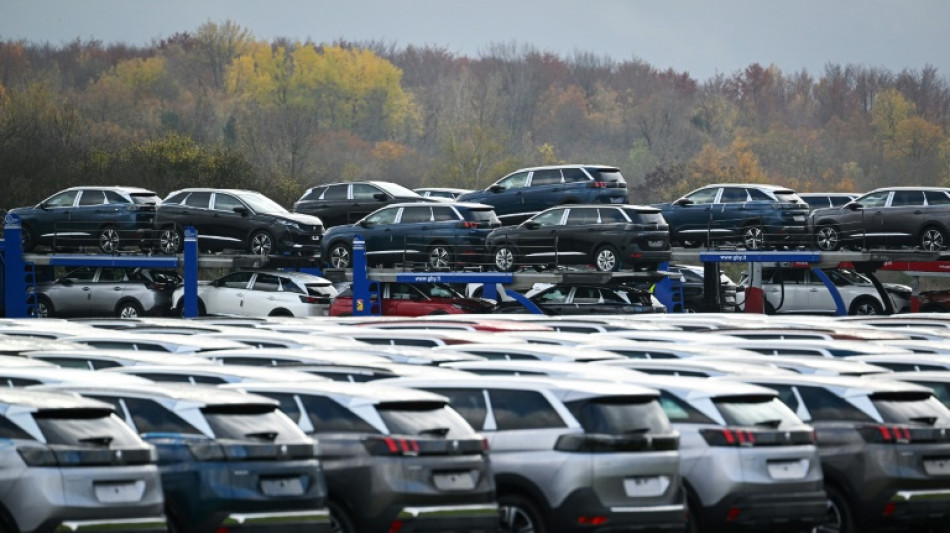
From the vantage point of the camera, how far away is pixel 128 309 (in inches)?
1503

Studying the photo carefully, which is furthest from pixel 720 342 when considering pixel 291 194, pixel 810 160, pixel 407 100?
pixel 407 100

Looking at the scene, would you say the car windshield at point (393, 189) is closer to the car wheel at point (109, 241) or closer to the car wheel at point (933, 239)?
the car wheel at point (109, 241)

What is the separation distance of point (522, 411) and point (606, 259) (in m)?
21.7

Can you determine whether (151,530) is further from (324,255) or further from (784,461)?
(324,255)

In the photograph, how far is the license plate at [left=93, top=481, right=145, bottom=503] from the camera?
11.4 meters

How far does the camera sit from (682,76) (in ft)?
580

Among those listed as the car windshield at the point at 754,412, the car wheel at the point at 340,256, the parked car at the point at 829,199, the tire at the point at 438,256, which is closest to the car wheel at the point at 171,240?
the car wheel at the point at 340,256

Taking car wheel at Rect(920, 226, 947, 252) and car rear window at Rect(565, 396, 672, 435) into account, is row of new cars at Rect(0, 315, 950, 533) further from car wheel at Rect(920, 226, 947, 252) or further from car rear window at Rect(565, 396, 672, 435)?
car wheel at Rect(920, 226, 947, 252)

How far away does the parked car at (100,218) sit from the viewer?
3844cm

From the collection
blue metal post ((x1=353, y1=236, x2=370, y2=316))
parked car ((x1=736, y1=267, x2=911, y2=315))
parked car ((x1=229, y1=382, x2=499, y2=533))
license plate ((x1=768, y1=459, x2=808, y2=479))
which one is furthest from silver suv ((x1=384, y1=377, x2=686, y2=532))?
parked car ((x1=736, y1=267, x2=911, y2=315))

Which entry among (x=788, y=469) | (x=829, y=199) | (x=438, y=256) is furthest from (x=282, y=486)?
(x=829, y=199)

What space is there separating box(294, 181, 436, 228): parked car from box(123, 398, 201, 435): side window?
2794 cm

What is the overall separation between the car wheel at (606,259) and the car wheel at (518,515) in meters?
21.5

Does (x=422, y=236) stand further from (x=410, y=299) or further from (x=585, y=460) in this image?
(x=585, y=460)
